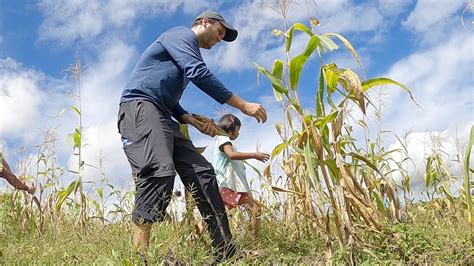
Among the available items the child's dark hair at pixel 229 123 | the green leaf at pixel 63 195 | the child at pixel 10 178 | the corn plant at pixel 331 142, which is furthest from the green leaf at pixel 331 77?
the child at pixel 10 178

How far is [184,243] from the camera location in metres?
3.18

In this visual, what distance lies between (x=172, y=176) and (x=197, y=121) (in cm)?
62

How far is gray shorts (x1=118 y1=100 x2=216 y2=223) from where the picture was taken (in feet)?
9.76

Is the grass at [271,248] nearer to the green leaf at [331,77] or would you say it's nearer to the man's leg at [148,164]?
the man's leg at [148,164]

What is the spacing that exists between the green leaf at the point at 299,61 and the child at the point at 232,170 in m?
0.99

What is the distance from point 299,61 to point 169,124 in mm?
856

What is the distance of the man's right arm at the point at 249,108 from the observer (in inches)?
121

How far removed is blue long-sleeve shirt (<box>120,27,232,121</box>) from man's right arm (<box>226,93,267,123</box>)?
0.04 m

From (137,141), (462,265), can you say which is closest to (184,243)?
(137,141)

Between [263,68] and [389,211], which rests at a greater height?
[263,68]

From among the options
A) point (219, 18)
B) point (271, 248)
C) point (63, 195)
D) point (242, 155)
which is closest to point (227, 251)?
point (271, 248)

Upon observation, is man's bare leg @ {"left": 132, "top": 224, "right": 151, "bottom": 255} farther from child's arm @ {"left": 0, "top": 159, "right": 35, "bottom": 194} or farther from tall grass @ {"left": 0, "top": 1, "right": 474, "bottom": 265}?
child's arm @ {"left": 0, "top": 159, "right": 35, "bottom": 194}

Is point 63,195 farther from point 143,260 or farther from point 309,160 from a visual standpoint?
point 309,160

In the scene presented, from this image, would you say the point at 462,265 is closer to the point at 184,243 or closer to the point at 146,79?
the point at 184,243
